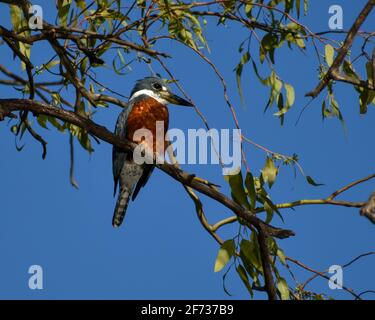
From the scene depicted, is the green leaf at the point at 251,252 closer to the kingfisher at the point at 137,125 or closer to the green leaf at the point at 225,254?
the green leaf at the point at 225,254

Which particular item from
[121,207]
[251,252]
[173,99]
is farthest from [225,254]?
[173,99]

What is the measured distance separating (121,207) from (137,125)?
0.57m

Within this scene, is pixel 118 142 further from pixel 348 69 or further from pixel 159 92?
pixel 159 92

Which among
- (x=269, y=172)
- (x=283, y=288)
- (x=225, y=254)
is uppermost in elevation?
(x=269, y=172)

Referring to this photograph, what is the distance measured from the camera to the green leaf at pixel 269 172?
11.3ft

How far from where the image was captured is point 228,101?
11.2 feet

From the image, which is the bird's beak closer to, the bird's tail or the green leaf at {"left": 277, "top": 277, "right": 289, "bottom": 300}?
the bird's tail

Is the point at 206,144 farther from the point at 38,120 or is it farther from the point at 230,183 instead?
the point at 38,120

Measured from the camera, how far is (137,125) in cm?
480

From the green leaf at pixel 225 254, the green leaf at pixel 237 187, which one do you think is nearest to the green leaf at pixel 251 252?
the green leaf at pixel 225 254

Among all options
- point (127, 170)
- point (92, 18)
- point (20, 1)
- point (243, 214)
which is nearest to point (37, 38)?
point (20, 1)

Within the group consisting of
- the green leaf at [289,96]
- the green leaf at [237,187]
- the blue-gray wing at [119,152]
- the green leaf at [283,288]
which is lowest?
the green leaf at [283,288]

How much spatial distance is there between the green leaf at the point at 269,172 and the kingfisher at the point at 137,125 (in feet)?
4.44
